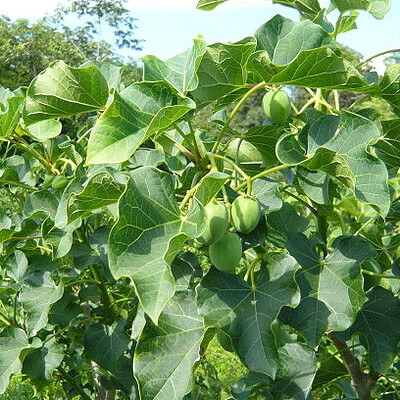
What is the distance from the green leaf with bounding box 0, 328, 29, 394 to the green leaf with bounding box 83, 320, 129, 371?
151 mm

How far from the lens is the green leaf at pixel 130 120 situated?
717 mm

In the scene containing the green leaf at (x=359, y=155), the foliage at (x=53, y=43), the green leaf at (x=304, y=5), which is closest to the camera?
the green leaf at (x=359, y=155)

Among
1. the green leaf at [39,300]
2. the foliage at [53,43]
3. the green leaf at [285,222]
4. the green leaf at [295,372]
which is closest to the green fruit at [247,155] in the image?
the green leaf at [285,222]

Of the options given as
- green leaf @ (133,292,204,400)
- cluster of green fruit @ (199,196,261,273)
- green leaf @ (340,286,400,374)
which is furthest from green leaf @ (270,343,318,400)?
cluster of green fruit @ (199,196,261,273)

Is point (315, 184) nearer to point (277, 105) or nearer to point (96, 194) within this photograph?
point (277, 105)

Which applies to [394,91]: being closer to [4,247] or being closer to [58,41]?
[4,247]

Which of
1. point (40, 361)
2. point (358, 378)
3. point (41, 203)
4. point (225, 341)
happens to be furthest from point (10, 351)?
point (358, 378)

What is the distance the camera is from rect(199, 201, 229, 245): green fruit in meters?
0.75

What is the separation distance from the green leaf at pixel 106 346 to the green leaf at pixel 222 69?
0.70 m

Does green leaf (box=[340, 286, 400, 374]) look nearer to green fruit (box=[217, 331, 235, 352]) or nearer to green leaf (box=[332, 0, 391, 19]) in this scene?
green fruit (box=[217, 331, 235, 352])

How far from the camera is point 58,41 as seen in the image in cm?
2042

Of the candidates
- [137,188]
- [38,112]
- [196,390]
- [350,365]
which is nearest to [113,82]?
[38,112]

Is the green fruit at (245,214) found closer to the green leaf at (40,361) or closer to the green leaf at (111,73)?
the green leaf at (111,73)

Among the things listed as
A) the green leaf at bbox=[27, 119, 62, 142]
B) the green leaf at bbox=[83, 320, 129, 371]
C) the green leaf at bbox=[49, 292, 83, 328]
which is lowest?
the green leaf at bbox=[83, 320, 129, 371]
